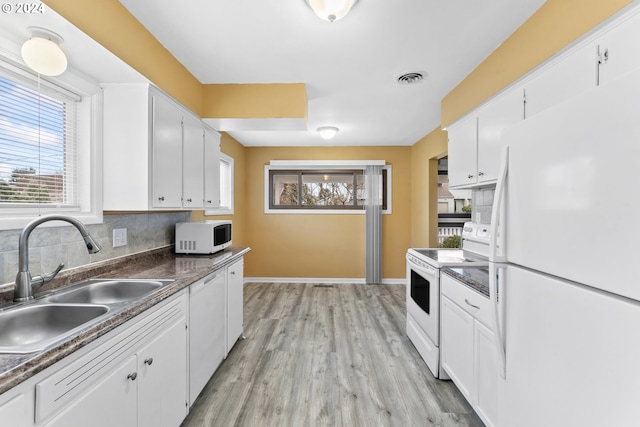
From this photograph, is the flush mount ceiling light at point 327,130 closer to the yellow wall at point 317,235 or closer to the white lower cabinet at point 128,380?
the yellow wall at point 317,235

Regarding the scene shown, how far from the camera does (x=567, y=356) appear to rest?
821 millimetres

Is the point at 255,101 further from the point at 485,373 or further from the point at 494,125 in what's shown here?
the point at 485,373

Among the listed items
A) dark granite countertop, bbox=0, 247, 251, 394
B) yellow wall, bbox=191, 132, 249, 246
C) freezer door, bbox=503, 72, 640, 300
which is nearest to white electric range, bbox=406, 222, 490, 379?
freezer door, bbox=503, 72, 640, 300

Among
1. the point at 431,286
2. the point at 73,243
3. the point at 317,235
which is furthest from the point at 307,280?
the point at 73,243

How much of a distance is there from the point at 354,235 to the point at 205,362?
11.2 feet

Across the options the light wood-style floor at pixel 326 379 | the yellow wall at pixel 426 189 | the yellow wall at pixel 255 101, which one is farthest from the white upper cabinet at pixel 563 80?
the yellow wall at pixel 426 189

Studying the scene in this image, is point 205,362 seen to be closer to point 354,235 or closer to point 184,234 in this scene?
point 184,234

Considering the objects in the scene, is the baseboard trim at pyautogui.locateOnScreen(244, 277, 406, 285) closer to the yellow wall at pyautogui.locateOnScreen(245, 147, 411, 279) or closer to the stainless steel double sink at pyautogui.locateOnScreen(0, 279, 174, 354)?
the yellow wall at pyautogui.locateOnScreen(245, 147, 411, 279)

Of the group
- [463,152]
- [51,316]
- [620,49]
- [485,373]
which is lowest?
[485,373]

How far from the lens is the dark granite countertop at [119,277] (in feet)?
2.50

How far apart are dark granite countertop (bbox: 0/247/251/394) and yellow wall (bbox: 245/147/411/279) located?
236 centimetres

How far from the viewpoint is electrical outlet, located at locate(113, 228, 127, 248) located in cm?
197

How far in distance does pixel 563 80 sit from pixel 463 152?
1.04 m

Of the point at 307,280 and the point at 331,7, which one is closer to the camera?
the point at 331,7
